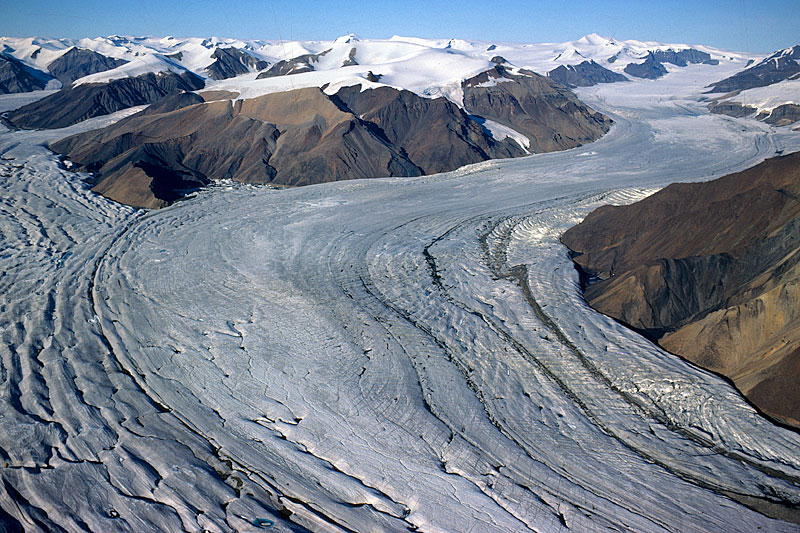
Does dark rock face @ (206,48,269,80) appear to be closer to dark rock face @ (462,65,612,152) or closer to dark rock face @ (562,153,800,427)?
dark rock face @ (462,65,612,152)

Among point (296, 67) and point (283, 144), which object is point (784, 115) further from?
point (296, 67)

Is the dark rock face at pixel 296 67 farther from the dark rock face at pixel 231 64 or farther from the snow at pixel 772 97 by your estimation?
the snow at pixel 772 97

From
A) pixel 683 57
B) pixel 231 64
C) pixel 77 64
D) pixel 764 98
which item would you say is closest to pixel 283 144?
pixel 764 98

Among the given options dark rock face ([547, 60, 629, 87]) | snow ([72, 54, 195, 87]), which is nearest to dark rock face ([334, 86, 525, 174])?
snow ([72, 54, 195, 87])

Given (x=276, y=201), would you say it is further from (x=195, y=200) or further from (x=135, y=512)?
(x=135, y=512)

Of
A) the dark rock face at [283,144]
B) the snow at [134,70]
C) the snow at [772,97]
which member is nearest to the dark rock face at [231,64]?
the snow at [134,70]

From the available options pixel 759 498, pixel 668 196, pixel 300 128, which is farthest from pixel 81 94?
pixel 759 498
